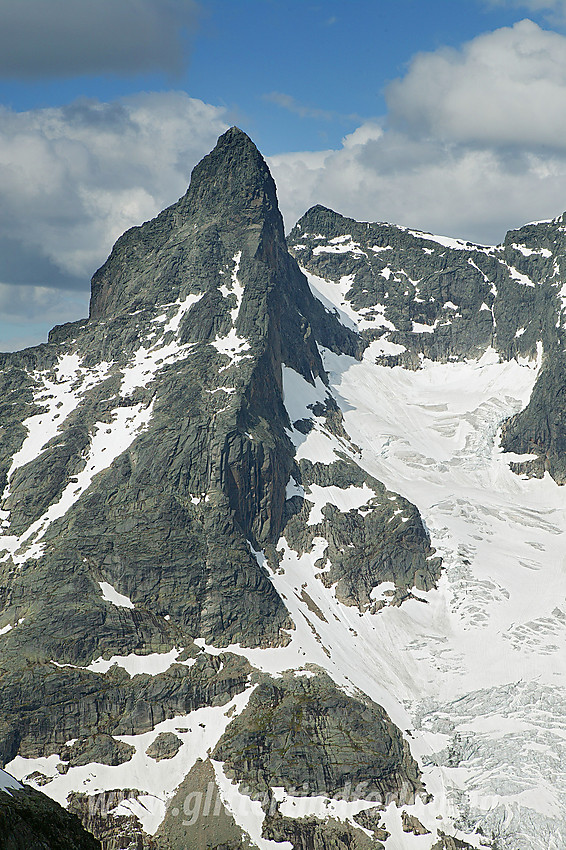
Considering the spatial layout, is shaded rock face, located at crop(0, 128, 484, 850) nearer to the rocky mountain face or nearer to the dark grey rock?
the dark grey rock

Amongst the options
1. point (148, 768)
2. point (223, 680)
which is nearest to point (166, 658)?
point (223, 680)

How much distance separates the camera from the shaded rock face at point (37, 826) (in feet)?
103

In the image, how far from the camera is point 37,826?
1326 inches

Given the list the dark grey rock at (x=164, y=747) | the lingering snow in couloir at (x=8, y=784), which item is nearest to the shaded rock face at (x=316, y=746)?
the dark grey rock at (x=164, y=747)

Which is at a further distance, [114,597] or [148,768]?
[114,597]

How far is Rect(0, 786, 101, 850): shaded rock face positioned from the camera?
3127 centimetres

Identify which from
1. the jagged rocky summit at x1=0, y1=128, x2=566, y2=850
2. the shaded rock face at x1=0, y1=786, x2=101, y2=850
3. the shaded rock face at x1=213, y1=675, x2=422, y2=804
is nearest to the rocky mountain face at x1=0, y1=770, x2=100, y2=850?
the shaded rock face at x1=0, y1=786, x2=101, y2=850

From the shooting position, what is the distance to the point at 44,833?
33.6 meters

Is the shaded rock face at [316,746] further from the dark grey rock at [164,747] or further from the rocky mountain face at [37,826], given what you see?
the rocky mountain face at [37,826]

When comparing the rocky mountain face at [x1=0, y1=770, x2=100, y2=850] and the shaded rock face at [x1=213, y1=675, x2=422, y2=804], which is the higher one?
the rocky mountain face at [x1=0, y1=770, x2=100, y2=850]

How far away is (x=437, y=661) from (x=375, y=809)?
48.7 m

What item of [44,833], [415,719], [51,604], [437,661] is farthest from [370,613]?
[44,833]

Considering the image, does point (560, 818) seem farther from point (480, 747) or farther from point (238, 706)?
point (238, 706)

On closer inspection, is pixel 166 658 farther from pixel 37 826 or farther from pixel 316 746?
pixel 37 826
